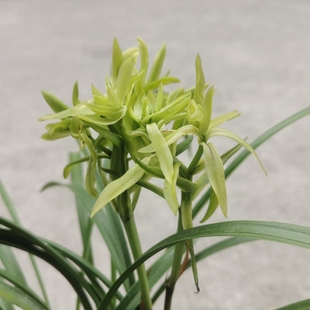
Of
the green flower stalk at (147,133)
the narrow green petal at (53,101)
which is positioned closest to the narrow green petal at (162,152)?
the green flower stalk at (147,133)

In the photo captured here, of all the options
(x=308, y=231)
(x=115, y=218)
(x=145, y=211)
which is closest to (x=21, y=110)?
(x=145, y=211)

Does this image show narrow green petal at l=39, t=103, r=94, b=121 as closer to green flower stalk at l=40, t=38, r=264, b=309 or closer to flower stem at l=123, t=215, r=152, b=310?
green flower stalk at l=40, t=38, r=264, b=309

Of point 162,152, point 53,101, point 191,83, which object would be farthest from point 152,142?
point 191,83

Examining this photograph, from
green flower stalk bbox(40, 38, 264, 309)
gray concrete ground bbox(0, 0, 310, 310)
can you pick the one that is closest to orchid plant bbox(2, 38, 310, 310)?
green flower stalk bbox(40, 38, 264, 309)

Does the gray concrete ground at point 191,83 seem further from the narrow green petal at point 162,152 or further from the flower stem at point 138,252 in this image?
the narrow green petal at point 162,152

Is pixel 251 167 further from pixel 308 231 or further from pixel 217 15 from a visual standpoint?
pixel 217 15

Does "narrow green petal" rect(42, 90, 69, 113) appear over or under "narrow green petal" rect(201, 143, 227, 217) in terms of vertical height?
over

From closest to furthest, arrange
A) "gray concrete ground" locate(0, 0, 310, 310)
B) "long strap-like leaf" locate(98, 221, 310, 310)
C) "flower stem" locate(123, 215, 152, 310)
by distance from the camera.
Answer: "long strap-like leaf" locate(98, 221, 310, 310) → "flower stem" locate(123, 215, 152, 310) → "gray concrete ground" locate(0, 0, 310, 310)

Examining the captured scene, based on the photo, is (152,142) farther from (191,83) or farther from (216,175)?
(191,83)

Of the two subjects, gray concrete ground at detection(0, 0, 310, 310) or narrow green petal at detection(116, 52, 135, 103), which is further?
gray concrete ground at detection(0, 0, 310, 310)
